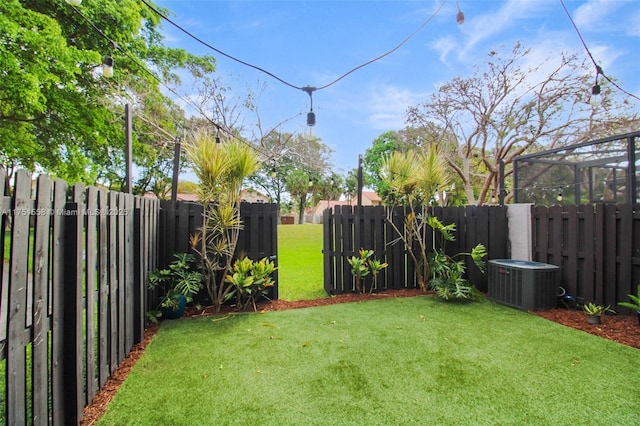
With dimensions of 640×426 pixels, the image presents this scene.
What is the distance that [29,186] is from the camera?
50.1 inches

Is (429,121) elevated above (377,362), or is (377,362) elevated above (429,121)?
(429,121)

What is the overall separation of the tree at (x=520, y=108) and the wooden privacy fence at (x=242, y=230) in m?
8.85

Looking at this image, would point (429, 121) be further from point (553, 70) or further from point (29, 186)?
point (29, 186)

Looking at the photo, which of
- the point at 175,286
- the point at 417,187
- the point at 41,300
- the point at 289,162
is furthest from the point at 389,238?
the point at 289,162

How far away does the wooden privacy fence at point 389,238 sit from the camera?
4.43 m

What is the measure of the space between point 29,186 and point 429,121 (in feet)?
48.3

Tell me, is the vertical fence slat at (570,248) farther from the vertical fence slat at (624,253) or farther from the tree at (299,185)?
the tree at (299,185)

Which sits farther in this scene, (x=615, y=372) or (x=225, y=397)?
(x=615, y=372)

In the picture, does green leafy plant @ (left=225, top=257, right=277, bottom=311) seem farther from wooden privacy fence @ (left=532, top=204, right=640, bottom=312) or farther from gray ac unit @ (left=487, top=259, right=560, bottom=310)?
wooden privacy fence @ (left=532, top=204, right=640, bottom=312)

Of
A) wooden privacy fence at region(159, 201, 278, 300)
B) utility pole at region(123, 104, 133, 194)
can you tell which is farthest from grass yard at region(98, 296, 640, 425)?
utility pole at region(123, 104, 133, 194)

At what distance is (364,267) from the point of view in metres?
4.28

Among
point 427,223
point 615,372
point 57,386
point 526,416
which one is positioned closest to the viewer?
point 57,386

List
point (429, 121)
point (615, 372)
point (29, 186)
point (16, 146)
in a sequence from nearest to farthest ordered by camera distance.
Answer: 1. point (29, 186)
2. point (615, 372)
3. point (16, 146)
4. point (429, 121)

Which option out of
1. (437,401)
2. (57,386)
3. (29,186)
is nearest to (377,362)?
→ (437,401)
